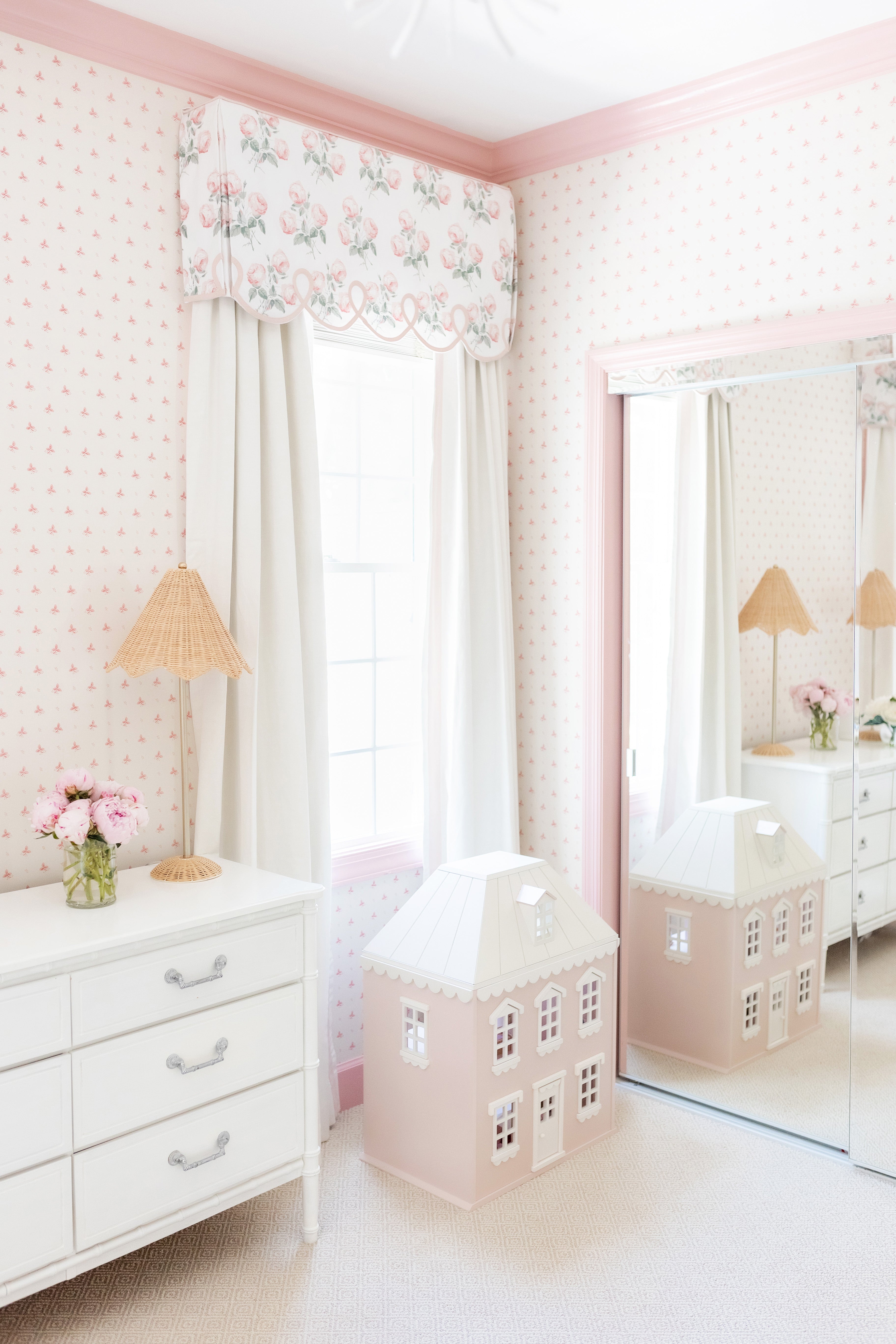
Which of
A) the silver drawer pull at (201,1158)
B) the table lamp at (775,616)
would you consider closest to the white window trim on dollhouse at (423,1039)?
the silver drawer pull at (201,1158)

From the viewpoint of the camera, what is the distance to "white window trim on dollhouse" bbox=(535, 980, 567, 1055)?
2775 mm

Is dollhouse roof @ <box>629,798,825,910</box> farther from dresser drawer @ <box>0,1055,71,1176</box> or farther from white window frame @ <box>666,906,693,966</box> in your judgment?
dresser drawer @ <box>0,1055,71,1176</box>

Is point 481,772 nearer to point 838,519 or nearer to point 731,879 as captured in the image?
point 731,879

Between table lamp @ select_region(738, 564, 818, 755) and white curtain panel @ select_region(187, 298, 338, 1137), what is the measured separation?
45.9 inches

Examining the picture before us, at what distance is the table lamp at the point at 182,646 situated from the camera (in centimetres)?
246

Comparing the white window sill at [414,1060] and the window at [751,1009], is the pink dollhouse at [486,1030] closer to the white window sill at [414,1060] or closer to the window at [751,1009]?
the white window sill at [414,1060]

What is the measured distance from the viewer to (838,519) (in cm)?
275

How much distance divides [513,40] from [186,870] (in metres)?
2.15

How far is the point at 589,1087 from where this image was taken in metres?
2.95

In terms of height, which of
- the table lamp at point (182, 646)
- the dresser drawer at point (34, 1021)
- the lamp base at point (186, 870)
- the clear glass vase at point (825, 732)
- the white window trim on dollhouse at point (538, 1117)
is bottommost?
the white window trim on dollhouse at point (538, 1117)

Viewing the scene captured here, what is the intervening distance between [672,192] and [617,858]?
193cm

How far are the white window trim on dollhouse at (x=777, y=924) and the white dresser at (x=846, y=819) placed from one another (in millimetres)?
Result: 110

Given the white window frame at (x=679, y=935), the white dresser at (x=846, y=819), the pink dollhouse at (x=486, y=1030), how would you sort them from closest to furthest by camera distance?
1. the pink dollhouse at (x=486, y=1030)
2. the white dresser at (x=846, y=819)
3. the white window frame at (x=679, y=935)

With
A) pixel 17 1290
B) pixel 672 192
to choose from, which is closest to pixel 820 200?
pixel 672 192
